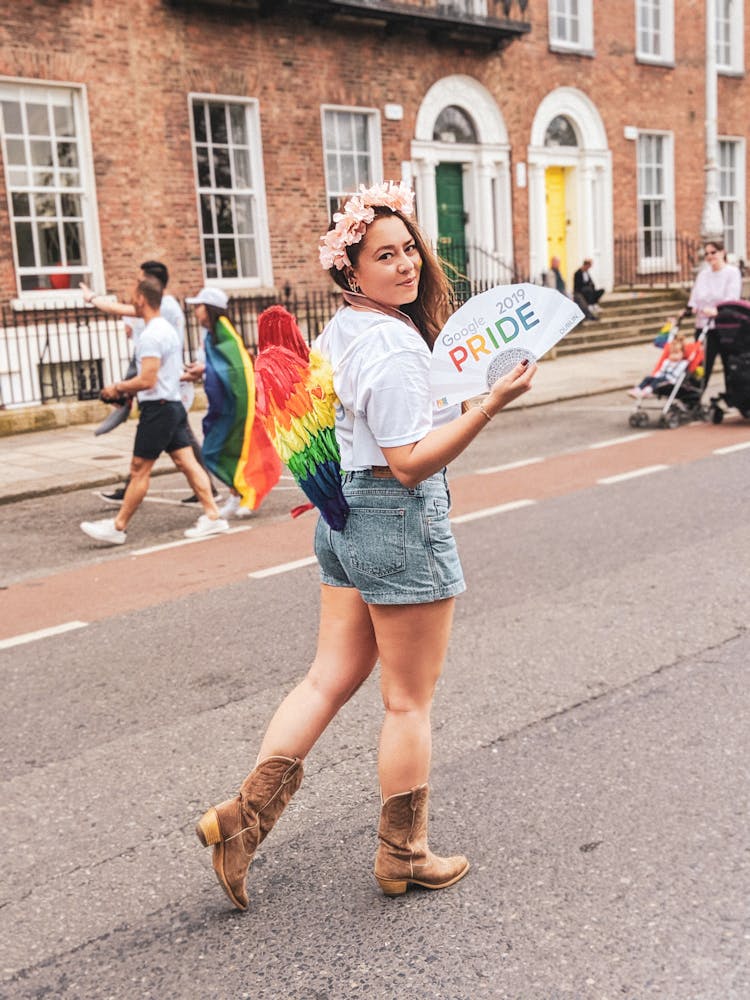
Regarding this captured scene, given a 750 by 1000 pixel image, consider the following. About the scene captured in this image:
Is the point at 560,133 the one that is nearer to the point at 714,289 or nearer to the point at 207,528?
the point at 714,289

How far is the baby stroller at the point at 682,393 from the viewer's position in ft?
39.3

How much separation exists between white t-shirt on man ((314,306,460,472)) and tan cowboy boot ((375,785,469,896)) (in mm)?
928

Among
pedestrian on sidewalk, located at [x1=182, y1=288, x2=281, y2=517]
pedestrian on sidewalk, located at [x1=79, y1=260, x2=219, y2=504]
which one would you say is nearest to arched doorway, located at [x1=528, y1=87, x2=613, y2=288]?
pedestrian on sidewalk, located at [x1=79, y1=260, x2=219, y2=504]

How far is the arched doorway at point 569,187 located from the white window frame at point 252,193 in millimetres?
6702

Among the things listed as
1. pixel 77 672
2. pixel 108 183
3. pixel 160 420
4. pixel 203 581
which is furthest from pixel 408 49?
pixel 77 672

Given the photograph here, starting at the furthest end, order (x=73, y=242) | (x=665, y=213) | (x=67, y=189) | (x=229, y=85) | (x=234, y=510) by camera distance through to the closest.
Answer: (x=665, y=213), (x=229, y=85), (x=73, y=242), (x=67, y=189), (x=234, y=510)

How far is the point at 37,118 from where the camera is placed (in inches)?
617

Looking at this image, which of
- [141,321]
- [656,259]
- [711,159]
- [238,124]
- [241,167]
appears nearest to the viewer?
[141,321]

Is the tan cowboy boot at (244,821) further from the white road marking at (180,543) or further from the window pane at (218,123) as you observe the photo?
the window pane at (218,123)

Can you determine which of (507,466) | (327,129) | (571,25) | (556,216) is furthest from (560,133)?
(507,466)

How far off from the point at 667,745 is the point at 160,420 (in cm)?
502

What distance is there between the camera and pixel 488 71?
21.6 meters

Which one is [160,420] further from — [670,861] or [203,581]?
[670,861]

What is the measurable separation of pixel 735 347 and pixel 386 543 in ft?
31.8
